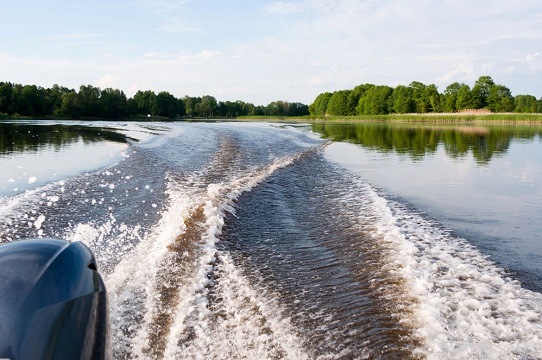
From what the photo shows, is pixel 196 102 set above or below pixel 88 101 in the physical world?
above

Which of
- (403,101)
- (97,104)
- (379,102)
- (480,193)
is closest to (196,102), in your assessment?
(97,104)

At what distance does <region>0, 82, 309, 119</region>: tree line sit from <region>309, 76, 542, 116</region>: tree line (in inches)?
1382

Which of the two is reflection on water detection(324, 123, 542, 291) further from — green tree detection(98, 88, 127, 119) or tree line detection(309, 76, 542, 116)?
green tree detection(98, 88, 127, 119)

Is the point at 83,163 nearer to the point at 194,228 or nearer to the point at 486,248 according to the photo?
the point at 194,228

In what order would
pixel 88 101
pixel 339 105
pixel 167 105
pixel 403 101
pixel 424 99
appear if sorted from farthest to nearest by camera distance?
1. pixel 339 105
2. pixel 167 105
3. pixel 403 101
4. pixel 424 99
5. pixel 88 101

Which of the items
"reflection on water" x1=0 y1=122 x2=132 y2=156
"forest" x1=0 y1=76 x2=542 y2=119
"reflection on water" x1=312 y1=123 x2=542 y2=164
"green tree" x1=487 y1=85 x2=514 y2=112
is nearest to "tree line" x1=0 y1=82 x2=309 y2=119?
"forest" x1=0 y1=76 x2=542 y2=119

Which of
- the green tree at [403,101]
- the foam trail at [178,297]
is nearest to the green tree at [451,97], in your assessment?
the green tree at [403,101]

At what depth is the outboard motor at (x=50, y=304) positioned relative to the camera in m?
1.81

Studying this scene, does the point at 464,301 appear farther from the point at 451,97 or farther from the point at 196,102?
the point at 196,102

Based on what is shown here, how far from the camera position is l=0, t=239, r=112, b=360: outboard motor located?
181cm

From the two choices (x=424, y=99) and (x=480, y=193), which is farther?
(x=424, y=99)

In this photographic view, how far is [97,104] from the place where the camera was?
347 ft

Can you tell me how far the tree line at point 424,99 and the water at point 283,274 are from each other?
9719 centimetres

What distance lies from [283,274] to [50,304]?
3.43 meters
